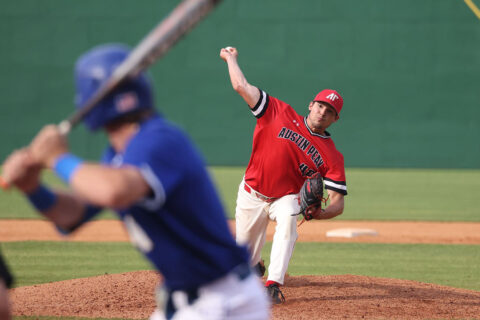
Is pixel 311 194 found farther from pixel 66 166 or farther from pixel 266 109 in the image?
pixel 66 166

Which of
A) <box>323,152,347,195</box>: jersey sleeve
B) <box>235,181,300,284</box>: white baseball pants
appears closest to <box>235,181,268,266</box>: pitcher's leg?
<box>235,181,300,284</box>: white baseball pants

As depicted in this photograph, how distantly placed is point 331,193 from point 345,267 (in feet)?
7.89

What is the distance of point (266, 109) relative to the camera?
21.8ft

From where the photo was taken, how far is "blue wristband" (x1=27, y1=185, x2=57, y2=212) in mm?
2705

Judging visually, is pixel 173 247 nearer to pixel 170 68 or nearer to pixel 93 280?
pixel 93 280

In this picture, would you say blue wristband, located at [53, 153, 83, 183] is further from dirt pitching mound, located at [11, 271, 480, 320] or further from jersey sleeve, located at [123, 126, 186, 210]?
dirt pitching mound, located at [11, 271, 480, 320]

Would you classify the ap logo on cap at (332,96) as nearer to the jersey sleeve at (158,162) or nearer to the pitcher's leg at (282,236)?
the pitcher's leg at (282,236)

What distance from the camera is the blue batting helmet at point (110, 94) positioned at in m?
2.46

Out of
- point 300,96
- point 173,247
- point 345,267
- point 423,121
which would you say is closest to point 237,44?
point 300,96

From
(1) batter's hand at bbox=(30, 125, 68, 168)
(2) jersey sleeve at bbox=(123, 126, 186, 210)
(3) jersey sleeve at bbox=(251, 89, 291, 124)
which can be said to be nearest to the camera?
(2) jersey sleeve at bbox=(123, 126, 186, 210)

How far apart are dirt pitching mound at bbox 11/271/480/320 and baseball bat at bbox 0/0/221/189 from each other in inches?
139

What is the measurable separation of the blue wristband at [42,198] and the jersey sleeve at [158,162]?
0.53 meters

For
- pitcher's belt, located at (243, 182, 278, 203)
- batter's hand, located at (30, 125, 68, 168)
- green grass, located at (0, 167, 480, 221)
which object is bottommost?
green grass, located at (0, 167, 480, 221)

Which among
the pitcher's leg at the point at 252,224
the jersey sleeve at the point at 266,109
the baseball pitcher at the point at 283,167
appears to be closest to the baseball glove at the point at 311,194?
the baseball pitcher at the point at 283,167
